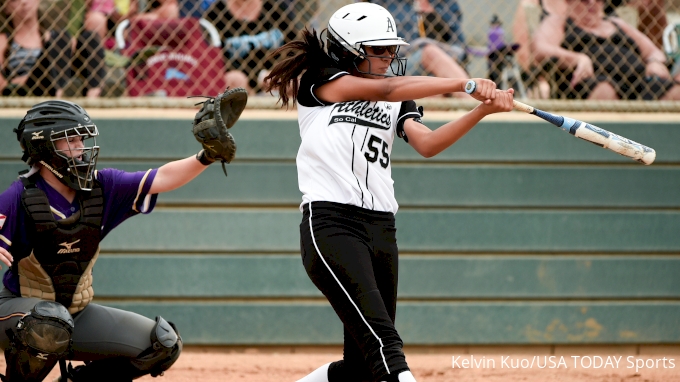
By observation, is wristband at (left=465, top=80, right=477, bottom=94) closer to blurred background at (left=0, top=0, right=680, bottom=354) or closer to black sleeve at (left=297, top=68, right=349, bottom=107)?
black sleeve at (left=297, top=68, right=349, bottom=107)

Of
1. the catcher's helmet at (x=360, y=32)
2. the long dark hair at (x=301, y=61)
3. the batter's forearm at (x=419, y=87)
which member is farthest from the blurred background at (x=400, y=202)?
the batter's forearm at (x=419, y=87)

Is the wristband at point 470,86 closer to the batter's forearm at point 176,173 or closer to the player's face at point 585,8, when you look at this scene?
the batter's forearm at point 176,173

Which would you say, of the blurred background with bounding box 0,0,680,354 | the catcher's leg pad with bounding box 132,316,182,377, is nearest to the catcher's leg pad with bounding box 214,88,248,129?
the catcher's leg pad with bounding box 132,316,182,377

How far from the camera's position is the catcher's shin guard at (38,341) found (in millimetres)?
2988

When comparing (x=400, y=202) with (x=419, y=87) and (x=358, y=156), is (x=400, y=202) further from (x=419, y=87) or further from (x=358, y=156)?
(x=419, y=87)

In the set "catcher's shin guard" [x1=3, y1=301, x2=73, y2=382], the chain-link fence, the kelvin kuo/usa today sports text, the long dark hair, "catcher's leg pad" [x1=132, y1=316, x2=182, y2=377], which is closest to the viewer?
"catcher's shin guard" [x1=3, y1=301, x2=73, y2=382]

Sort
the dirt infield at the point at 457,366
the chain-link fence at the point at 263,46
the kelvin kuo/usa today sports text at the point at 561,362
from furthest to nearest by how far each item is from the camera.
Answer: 1. the chain-link fence at the point at 263,46
2. the kelvin kuo/usa today sports text at the point at 561,362
3. the dirt infield at the point at 457,366

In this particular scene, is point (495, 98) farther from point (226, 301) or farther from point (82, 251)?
point (226, 301)

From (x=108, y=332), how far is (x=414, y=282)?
246cm

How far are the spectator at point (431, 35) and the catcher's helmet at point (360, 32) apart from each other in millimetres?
2122

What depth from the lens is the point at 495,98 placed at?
111 inches

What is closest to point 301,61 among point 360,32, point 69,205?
point 360,32

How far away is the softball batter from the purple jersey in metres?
0.77

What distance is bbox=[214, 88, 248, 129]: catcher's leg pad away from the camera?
3191 millimetres
